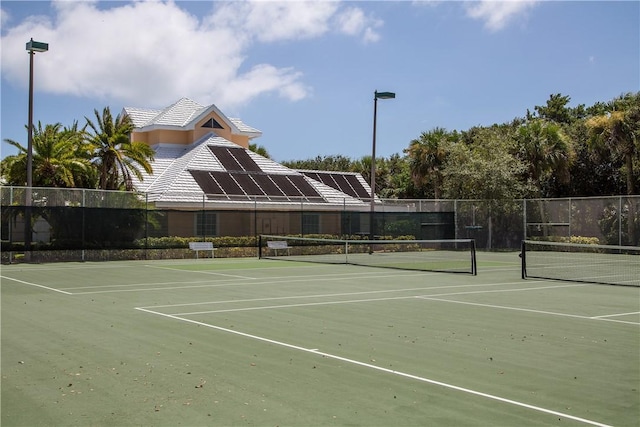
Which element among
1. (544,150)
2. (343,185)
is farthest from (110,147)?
(544,150)

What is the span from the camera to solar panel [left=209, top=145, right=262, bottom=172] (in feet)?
138

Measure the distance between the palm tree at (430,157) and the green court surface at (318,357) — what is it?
33.3m

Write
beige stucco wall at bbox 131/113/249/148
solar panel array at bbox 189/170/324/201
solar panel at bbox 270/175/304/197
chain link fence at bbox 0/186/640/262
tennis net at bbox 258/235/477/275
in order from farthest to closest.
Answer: beige stucco wall at bbox 131/113/249/148 < solar panel at bbox 270/175/304/197 < solar panel array at bbox 189/170/324/201 < tennis net at bbox 258/235/477/275 < chain link fence at bbox 0/186/640/262

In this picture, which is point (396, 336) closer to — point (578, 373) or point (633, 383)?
point (578, 373)

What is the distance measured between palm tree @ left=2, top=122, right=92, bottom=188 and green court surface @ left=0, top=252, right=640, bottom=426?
19005mm

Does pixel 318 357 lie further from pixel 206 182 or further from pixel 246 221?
pixel 206 182

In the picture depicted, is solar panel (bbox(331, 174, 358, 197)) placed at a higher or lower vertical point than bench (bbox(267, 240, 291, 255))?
higher

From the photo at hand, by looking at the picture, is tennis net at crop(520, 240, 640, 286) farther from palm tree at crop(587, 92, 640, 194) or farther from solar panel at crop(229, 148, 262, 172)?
solar panel at crop(229, 148, 262, 172)

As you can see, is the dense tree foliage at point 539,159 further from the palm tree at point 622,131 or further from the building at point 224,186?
the building at point 224,186

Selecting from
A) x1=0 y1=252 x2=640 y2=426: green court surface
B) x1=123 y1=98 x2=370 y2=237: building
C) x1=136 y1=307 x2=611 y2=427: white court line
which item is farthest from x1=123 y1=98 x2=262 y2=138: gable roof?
x1=136 y1=307 x2=611 y2=427: white court line

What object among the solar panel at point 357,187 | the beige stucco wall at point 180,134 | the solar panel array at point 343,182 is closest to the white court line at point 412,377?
the beige stucco wall at point 180,134

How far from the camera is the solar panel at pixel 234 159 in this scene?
42.1 m

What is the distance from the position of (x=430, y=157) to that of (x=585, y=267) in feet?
82.9

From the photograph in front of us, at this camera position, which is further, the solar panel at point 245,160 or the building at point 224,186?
the solar panel at point 245,160
